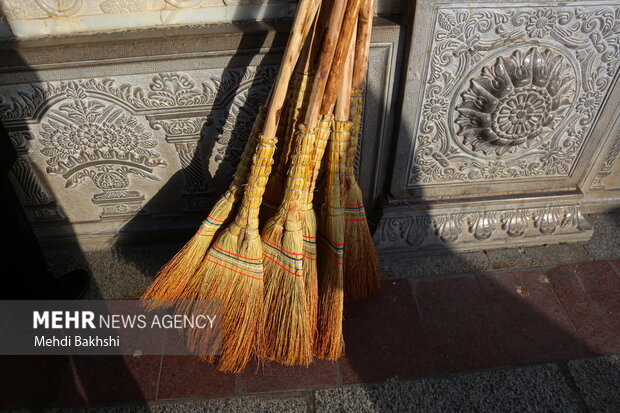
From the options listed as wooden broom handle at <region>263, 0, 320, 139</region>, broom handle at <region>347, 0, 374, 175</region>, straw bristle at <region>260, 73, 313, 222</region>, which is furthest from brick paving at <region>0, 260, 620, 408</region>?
wooden broom handle at <region>263, 0, 320, 139</region>

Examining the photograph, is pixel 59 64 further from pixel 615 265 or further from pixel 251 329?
pixel 615 265

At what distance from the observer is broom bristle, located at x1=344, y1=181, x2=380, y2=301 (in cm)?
194

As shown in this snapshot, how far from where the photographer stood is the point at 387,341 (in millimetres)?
2029

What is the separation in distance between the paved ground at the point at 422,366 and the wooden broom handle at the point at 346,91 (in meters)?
1.02

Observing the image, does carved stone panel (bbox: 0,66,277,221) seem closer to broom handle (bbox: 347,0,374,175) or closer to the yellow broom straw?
broom handle (bbox: 347,0,374,175)

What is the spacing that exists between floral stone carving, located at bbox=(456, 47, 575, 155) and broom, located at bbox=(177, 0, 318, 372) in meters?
1.12

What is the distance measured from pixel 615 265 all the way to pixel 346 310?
1.60 metres

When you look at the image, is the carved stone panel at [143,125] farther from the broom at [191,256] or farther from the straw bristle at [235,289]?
the straw bristle at [235,289]

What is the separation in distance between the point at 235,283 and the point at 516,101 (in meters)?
1.59

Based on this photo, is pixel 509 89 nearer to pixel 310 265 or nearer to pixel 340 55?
pixel 340 55

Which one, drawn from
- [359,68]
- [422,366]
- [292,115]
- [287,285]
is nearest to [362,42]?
[359,68]

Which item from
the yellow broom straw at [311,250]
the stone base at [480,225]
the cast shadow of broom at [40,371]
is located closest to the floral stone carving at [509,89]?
the stone base at [480,225]

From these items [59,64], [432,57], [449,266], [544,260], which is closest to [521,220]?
[544,260]

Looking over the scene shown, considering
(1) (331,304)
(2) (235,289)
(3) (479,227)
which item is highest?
(2) (235,289)
